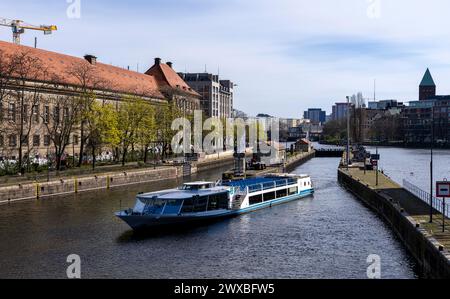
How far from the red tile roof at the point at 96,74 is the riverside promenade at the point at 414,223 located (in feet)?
187

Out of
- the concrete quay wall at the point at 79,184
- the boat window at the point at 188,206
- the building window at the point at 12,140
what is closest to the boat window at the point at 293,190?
the boat window at the point at 188,206

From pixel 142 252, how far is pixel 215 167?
9024cm

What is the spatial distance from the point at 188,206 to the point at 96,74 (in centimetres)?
7734

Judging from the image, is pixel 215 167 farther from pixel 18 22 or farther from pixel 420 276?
pixel 420 276

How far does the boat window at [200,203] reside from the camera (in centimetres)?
5412

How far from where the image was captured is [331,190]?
83750 mm

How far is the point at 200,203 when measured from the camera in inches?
2154

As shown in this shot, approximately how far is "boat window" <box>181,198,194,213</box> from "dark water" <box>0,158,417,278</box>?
2.47 metres

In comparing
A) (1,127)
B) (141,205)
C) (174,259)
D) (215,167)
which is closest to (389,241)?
(174,259)

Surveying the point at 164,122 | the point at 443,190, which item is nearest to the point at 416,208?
the point at 443,190

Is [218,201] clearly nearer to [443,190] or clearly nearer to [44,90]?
[443,190]

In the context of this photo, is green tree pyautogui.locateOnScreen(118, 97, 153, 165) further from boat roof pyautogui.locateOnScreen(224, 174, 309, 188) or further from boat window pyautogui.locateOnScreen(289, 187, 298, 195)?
boat window pyautogui.locateOnScreen(289, 187, 298, 195)

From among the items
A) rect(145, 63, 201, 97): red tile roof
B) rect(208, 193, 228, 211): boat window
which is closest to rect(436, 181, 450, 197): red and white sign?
rect(208, 193, 228, 211): boat window

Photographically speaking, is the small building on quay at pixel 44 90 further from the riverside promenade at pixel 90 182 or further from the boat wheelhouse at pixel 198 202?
the boat wheelhouse at pixel 198 202
